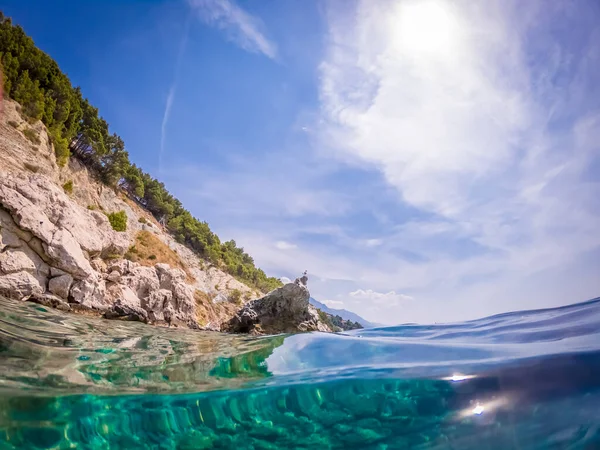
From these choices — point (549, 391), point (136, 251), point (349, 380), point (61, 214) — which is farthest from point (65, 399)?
point (136, 251)

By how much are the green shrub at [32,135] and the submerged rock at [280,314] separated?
614 inches

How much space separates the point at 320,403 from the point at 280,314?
31.1 feet

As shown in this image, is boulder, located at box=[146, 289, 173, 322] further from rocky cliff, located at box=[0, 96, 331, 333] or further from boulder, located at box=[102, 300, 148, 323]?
boulder, located at box=[102, 300, 148, 323]

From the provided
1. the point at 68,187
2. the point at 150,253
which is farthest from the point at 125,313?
the point at 150,253

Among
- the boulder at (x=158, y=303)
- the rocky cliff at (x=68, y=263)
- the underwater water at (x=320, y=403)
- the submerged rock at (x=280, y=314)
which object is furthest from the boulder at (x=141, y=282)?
the underwater water at (x=320, y=403)

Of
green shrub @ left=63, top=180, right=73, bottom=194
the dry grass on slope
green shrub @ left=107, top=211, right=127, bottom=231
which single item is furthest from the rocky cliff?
the dry grass on slope

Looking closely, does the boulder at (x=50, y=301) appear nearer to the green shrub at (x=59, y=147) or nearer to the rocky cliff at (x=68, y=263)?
the rocky cliff at (x=68, y=263)

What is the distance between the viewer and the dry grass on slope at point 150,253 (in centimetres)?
2394

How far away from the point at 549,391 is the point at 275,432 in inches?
91.7

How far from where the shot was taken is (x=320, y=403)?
3117 millimetres

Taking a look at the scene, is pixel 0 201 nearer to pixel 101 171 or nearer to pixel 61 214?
pixel 61 214

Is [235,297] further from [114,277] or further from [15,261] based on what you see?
[15,261]

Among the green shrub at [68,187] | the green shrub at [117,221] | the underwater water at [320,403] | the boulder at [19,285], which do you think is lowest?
the underwater water at [320,403]

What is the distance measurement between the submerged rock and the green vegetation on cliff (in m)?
17.7
